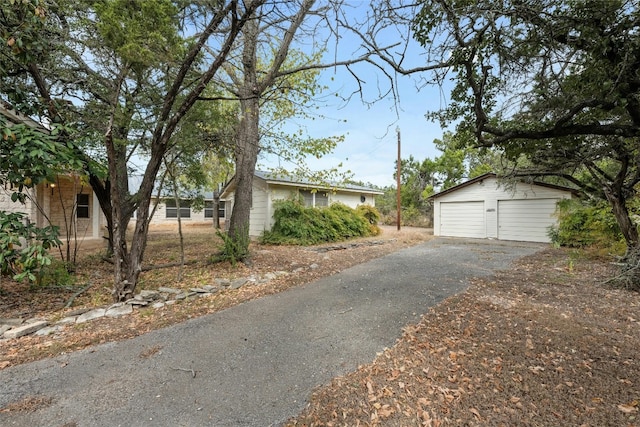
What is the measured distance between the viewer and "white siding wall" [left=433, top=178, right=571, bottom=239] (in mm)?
11906

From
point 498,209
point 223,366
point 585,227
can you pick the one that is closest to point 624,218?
point 585,227

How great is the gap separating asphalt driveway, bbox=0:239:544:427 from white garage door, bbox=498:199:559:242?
10.2 metres

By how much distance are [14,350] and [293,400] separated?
339 cm

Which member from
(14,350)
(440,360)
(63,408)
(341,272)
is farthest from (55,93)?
(440,360)

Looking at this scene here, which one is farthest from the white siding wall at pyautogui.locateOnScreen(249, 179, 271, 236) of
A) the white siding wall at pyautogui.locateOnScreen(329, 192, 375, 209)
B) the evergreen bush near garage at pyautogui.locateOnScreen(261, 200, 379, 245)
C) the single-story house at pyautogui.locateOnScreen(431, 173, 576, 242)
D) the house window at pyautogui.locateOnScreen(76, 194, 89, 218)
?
the single-story house at pyautogui.locateOnScreen(431, 173, 576, 242)

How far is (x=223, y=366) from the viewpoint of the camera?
110 inches

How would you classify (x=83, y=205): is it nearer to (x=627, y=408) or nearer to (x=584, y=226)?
(x=627, y=408)

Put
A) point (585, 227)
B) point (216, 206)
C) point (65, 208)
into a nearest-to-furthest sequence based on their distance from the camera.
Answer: point (585, 227), point (65, 208), point (216, 206)

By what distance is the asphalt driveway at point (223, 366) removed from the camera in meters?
2.16

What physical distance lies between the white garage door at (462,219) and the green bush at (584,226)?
2.89 metres

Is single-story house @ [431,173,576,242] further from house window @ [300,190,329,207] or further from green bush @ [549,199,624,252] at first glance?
house window @ [300,190,329,207]

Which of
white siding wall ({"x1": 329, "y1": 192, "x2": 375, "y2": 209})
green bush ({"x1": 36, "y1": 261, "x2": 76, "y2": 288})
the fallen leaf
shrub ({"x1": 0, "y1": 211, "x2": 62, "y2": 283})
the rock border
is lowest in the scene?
the fallen leaf

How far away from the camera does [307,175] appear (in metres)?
8.20

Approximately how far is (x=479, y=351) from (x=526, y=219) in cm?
1203
